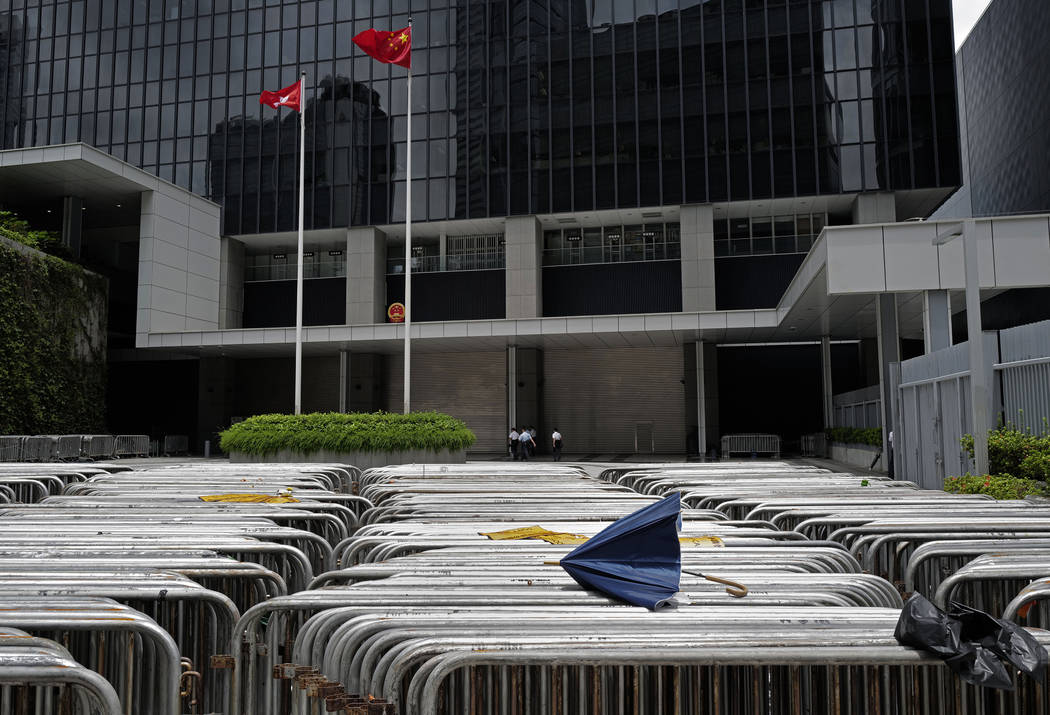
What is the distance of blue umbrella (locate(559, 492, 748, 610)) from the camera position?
3.85m

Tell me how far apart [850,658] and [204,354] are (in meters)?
45.2

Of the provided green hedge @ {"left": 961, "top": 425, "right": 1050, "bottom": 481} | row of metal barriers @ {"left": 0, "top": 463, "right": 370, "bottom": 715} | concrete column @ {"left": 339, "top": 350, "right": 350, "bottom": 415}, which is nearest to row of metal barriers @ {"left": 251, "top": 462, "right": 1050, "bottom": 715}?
row of metal barriers @ {"left": 0, "top": 463, "right": 370, "bottom": 715}

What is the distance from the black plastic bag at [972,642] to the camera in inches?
107

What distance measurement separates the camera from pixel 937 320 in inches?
797

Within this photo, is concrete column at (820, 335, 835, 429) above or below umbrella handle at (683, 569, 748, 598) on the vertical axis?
above

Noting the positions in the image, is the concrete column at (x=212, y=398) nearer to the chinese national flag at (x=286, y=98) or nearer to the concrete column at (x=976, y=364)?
the chinese national flag at (x=286, y=98)

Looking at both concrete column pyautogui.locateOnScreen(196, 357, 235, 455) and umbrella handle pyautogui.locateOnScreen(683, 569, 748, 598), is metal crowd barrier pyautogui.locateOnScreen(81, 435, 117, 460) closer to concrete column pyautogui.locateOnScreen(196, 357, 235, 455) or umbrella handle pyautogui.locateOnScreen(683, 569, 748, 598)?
concrete column pyautogui.locateOnScreen(196, 357, 235, 455)

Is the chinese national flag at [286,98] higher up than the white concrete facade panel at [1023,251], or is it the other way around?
the chinese national flag at [286,98]

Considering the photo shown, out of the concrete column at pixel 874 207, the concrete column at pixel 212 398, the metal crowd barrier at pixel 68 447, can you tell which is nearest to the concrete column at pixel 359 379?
the concrete column at pixel 212 398

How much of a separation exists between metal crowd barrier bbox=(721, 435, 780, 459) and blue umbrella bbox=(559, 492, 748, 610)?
34986 millimetres

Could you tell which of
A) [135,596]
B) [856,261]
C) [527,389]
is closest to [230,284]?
[527,389]

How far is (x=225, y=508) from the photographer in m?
7.43

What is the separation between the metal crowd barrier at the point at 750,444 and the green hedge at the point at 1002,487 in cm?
2553

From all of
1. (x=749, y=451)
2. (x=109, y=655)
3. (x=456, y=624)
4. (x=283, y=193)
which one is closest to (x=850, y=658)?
(x=456, y=624)
